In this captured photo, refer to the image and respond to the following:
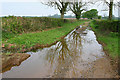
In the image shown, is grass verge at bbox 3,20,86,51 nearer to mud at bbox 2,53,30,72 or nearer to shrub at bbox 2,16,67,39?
shrub at bbox 2,16,67,39

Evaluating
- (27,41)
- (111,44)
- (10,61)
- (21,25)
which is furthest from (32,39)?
(111,44)

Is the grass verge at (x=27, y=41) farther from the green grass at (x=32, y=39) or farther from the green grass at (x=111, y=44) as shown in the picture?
the green grass at (x=111, y=44)

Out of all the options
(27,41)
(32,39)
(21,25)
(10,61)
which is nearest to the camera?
(10,61)

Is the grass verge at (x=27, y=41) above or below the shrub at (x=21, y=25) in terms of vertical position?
below

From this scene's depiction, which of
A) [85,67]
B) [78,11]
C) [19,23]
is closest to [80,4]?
[78,11]

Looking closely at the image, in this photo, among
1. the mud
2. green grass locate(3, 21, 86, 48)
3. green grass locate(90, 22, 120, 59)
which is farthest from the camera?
green grass locate(3, 21, 86, 48)

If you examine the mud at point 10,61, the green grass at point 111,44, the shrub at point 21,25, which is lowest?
the mud at point 10,61

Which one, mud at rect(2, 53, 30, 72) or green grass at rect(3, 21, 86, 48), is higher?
green grass at rect(3, 21, 86, 48)

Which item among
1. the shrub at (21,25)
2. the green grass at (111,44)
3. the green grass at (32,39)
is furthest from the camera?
the shrub at (21,25)

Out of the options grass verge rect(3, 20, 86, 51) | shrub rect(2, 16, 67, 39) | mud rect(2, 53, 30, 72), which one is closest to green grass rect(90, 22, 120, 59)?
grass verge rect(3, 20, 86, 51)

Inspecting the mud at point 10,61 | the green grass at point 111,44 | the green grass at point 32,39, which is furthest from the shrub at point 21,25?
the green grass at point 111,44

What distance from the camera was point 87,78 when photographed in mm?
A: 3080

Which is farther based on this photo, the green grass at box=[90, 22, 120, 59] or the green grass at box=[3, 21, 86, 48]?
the green grass at box=[3, 21, 86, 48]

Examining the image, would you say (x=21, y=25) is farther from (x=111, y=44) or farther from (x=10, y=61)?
(x=111, y=44)
